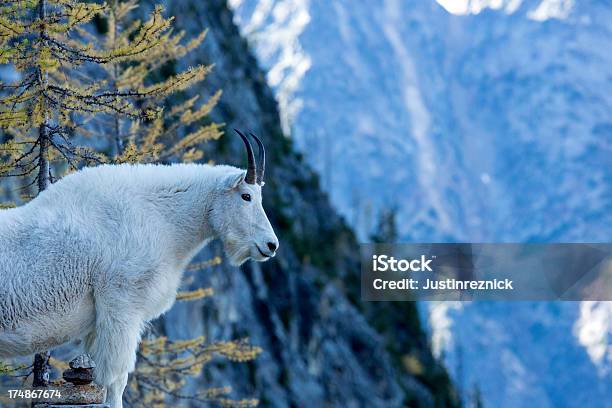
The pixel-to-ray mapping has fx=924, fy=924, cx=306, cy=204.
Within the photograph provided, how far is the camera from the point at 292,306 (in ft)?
130

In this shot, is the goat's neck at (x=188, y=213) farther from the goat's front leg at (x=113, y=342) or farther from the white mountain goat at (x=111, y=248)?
the goat's front leg at (x=113, y=342)

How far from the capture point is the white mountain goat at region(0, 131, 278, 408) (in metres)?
5.81

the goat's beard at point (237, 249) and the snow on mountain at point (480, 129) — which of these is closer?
the goat's beard at point (237, 249)

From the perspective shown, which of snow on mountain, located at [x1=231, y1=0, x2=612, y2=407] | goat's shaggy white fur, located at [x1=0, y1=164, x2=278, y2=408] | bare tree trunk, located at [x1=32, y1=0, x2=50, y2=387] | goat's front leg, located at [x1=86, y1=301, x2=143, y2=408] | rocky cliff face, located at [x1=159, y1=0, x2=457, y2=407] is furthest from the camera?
A: snow on mountain, located at [x1=231, y1=0, x2=612, y2=407]

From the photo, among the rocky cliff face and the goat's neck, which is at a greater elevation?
the rocky cliff face

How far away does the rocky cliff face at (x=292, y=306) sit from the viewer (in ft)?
101

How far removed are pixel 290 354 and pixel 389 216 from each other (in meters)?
34.6

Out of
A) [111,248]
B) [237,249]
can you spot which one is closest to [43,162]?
[111,248]

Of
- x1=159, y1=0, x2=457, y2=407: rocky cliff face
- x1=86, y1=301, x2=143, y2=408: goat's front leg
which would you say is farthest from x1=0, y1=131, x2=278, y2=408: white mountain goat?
x1=159, y1=0, x2=457, y2=407: rocky cliff face

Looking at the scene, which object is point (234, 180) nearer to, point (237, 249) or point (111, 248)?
point (237, 249)

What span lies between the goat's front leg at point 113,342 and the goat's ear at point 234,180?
1.13 metres

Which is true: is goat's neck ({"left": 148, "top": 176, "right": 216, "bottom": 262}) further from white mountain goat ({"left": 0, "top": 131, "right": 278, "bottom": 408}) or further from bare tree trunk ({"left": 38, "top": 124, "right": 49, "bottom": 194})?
bare tree trunk ({"left": 38, "top": 124, "right": 49, "bottom": 194})

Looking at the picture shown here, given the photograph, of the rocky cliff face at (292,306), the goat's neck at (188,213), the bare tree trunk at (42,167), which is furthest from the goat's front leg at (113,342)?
the rocky cliff face at (292,306)

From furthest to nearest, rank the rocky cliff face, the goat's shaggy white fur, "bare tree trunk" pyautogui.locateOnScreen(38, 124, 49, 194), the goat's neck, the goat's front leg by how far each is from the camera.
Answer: the rocky cliff face < "bare tree trunk" pyautogui.locateOnScreen(38, 124, 49, 194) < the goat's neck < the goat's front leg < the goat's shaggy white fur
